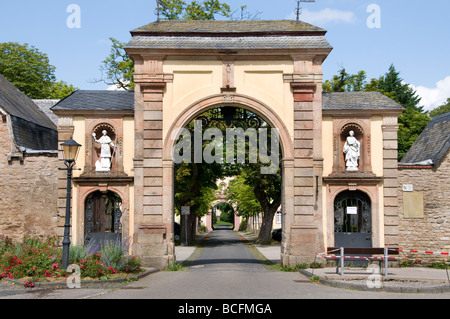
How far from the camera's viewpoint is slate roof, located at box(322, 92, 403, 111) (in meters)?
17.8

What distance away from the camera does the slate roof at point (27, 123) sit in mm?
21609

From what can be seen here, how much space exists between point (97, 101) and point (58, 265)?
6.60m

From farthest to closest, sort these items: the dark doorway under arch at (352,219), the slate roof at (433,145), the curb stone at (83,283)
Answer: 1. the slate roof at (433,145)
2. the dark doorway under arch at (352,219)
3. the curb stone at (83,283)

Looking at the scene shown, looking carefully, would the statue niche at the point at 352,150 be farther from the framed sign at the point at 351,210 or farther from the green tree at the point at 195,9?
the green tree at the point at 195,9

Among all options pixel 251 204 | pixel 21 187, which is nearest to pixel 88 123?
pixel 21 187

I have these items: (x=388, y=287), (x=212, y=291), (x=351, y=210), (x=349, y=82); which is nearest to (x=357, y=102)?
(x=351, y=210)

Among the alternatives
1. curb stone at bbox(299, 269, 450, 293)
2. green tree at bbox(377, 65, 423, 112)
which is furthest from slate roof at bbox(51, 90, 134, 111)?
green tree at bbox(377, 65, 423, 112)

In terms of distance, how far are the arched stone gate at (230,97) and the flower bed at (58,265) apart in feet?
8.97

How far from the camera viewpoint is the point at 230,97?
1770cm

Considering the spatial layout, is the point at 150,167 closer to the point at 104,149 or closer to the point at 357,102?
the point at 104,149

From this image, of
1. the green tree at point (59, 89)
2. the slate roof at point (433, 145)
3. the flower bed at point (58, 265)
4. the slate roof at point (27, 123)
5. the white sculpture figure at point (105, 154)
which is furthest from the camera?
the green tree at point (59, 89)

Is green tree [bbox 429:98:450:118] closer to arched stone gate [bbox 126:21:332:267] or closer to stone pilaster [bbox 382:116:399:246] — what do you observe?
stone pilaster [bbox 382:116:399:246]

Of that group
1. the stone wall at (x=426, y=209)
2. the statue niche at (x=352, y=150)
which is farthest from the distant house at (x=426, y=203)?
the statue niche at (x=352, y=150)

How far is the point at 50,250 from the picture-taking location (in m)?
15.1
